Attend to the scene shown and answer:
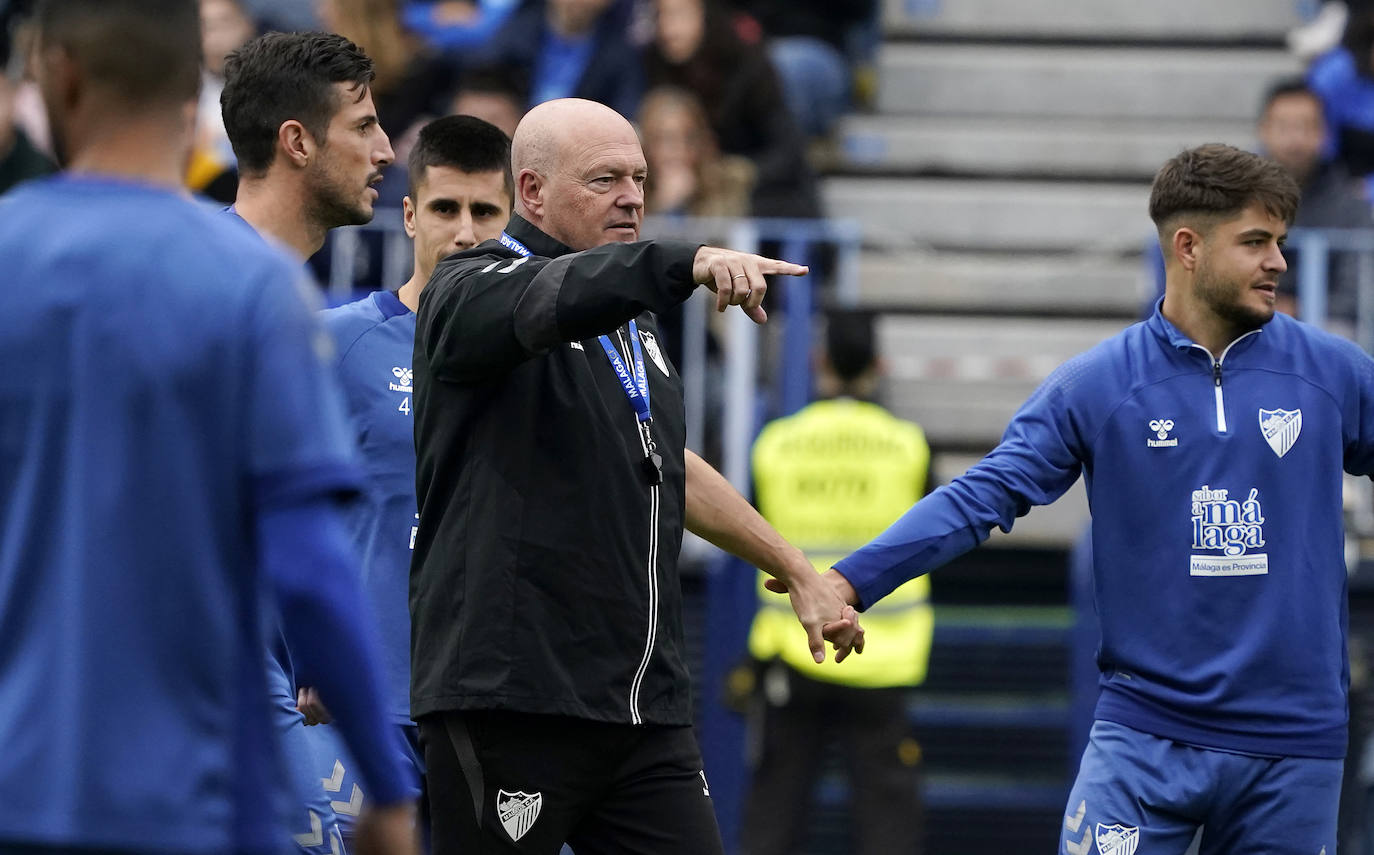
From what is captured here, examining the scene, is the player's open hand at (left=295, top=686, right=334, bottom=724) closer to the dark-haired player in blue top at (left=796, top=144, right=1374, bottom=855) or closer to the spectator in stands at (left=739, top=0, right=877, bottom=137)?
the dark-haired player in blue top at (left=796, top=144, right=1374, bottom=855)

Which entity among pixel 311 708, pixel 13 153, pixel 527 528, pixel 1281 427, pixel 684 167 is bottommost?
pixel 311 708

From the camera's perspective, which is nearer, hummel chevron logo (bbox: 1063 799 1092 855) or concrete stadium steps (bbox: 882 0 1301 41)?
hummel chevron logo (bbox: 1063 799 1092 855)

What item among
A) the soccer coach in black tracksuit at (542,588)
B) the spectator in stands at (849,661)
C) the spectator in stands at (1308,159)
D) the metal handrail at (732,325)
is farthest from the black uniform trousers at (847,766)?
the soccer coach in black tracksuit at (542,588)

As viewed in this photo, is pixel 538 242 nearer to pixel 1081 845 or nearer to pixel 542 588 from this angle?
pixel 542 588

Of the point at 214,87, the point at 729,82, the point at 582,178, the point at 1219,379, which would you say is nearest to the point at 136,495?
the point at 582,178

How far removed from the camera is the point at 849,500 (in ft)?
30.6

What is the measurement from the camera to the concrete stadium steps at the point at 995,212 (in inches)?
507

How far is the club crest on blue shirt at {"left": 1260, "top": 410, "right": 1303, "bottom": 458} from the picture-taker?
5.38m

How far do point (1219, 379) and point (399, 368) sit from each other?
2.29m

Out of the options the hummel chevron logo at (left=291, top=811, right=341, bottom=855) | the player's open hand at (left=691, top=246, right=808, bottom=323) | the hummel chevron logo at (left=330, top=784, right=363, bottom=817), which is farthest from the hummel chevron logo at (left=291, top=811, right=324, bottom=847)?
the player's open hand at (left=691, top=246, right=808, bottom=323)

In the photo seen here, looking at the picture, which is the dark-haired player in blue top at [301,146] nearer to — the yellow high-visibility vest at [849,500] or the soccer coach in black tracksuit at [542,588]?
the soccer coach in black tracksuit at [542,588]

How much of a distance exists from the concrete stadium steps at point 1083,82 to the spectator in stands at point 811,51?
498 mm

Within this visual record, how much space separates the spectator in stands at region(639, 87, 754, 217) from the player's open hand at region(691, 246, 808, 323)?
6.69 metres

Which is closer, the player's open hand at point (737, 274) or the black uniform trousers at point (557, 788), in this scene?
the player's open hand at point (737, 274)
